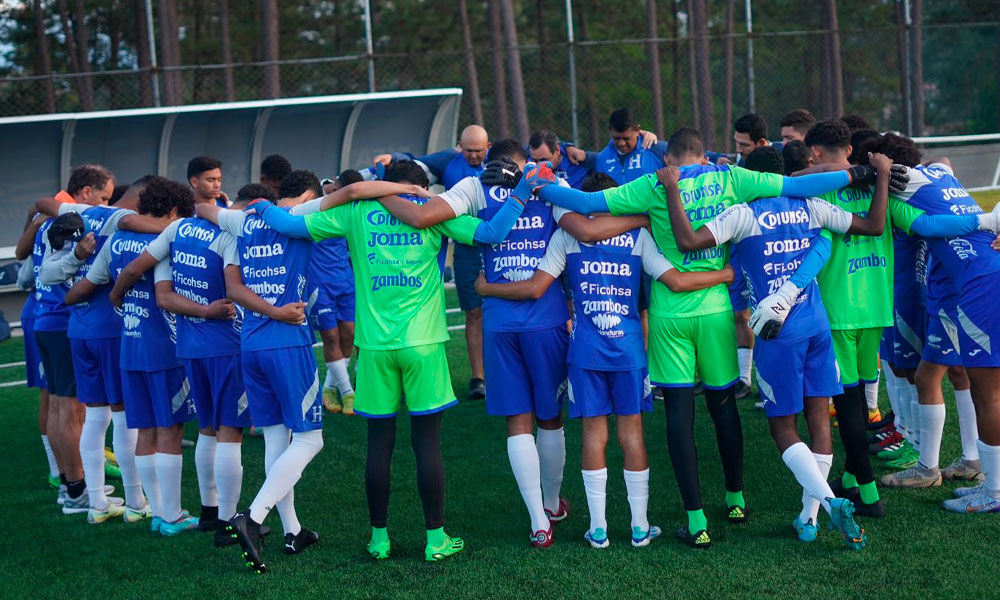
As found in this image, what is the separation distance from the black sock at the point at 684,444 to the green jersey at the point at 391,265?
4.18 ft

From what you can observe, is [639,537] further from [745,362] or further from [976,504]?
[745,362]

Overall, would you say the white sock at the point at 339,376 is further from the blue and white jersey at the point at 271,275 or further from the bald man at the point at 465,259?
the blue and white jersey at the point at 271,275

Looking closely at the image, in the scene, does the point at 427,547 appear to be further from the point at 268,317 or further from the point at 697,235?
the point at 697,235

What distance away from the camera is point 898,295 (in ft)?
20.4

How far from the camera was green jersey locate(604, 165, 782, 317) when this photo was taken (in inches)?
199

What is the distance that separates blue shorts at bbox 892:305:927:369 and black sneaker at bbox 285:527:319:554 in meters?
3.73

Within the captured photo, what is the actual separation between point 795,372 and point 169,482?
3.53m

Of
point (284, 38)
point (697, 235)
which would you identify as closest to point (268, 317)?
point (697, 235)

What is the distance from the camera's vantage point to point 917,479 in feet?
19.3

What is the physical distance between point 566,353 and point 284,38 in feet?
79.2

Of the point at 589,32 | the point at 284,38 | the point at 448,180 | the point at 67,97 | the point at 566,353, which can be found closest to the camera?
the point at 566,353

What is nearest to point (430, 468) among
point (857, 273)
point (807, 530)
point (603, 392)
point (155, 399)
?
point (603, 392)

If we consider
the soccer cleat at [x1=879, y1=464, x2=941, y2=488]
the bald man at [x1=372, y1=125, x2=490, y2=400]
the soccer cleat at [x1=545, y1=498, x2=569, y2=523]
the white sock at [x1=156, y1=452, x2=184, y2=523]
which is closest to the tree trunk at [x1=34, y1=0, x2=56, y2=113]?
the bald man at [x1=372, y1=125, x2=490, y2=400]

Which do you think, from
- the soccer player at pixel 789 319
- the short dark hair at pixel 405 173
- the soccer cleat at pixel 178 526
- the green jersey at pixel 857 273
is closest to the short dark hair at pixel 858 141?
the green jersey at pixel 857 273
